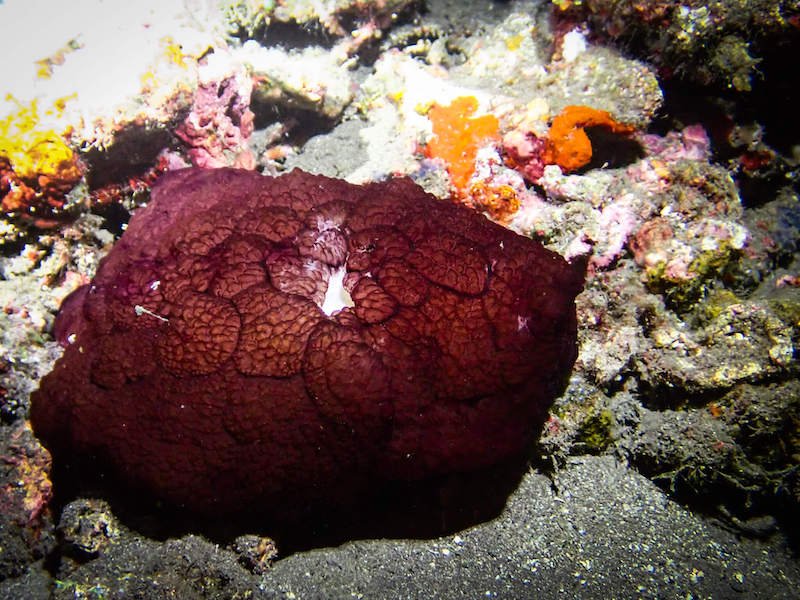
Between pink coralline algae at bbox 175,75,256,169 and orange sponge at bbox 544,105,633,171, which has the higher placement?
orange sponge at bbox 544,105,633,171

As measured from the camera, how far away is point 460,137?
4340 millimetres

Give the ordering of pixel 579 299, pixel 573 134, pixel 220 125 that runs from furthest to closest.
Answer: pixel 220 125
pixel 573 134
pixel 579 299

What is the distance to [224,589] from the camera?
306cm

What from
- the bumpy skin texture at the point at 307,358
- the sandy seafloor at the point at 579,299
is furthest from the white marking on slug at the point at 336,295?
the sandy seafloor at the point at 579,299

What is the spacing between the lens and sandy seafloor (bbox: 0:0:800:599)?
3.14 meters

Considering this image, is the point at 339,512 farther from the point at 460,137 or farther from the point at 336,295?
the point at 460,137

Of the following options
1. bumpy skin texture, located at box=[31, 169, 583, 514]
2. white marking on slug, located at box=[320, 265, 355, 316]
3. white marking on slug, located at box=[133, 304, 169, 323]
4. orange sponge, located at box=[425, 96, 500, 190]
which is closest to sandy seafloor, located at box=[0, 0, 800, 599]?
orange sponge, located at box=[425, 96, 500, 190]

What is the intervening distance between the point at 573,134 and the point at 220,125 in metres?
3.36

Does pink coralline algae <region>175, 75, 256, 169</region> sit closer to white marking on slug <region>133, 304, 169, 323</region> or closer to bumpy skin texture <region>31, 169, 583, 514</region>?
bumpy skin texture <region>31, 169, 583, 514</region>

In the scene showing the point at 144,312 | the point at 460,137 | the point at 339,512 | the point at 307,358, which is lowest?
the point at 339,512

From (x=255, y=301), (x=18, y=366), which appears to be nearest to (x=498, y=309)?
(x=255, y=301)

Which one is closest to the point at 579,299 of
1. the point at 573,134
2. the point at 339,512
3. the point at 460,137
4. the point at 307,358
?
the point at 573,134

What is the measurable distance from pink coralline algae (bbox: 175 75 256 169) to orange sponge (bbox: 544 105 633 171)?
3.03 meters

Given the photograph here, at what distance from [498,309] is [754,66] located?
3619 mm
